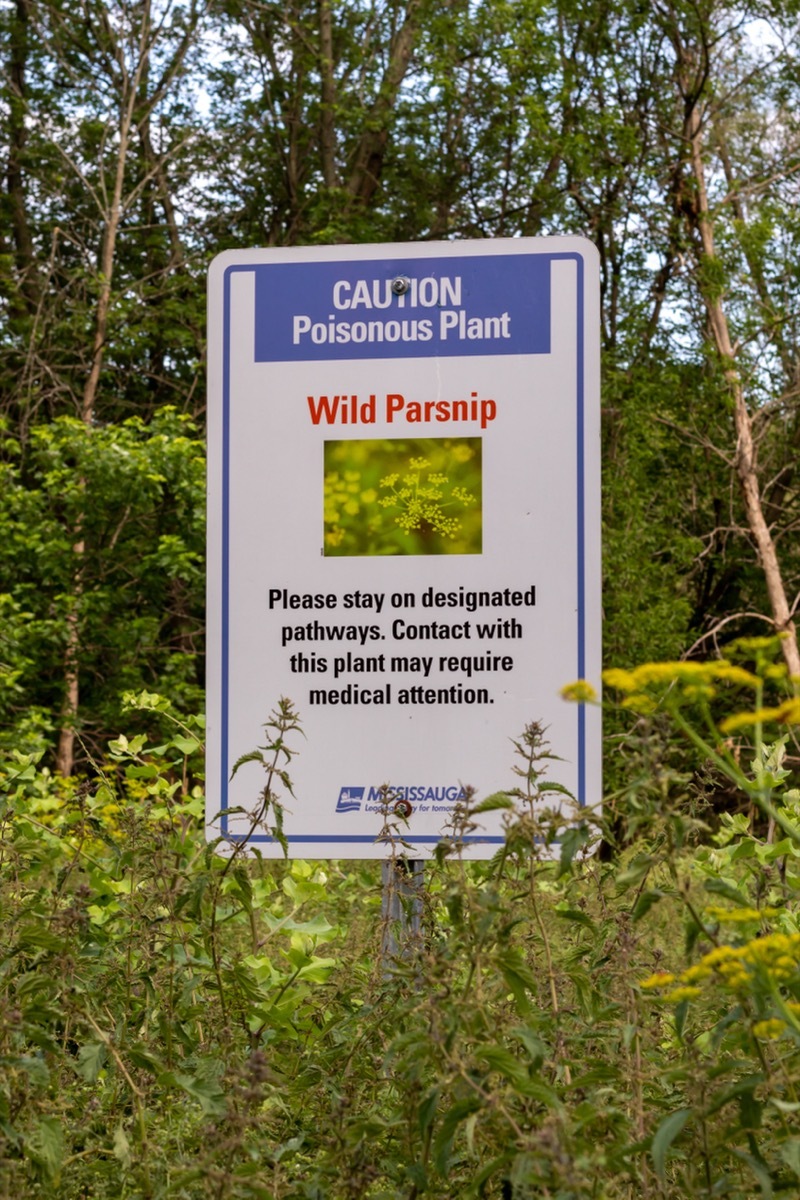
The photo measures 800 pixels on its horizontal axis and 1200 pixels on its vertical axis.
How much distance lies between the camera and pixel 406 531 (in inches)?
124

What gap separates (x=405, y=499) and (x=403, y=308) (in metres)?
0.44

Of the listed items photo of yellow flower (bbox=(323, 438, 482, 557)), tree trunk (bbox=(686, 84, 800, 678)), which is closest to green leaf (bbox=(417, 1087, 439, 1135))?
photo of yellow flower (bbox=(323, 438, 482, 557))

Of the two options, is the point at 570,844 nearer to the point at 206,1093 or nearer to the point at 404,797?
the point at 206,1093

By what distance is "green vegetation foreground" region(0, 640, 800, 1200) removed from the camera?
1879 millimetres

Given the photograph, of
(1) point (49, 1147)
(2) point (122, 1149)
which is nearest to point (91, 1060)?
(2) point (122, 1149)

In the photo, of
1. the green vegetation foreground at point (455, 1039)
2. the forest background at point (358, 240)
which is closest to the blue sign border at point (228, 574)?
the green vegetation foreground at point (455, 1039)

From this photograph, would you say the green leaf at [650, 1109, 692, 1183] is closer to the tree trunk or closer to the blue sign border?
A: the blue sign border

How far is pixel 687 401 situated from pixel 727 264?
6.10ft

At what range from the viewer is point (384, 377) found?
322 cm

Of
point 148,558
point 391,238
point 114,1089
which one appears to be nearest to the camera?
point 114,1089

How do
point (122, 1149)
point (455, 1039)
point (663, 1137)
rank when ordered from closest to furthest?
point (663, 1137), point (455, 1039), point (122, 1149)

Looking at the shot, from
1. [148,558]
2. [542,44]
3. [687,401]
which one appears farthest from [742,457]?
[148,558]

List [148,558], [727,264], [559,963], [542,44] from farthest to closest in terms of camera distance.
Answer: [542,44] → [727,264] → [148,558] → [559,963]

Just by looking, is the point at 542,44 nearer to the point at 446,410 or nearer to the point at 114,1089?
the point at 446,410
